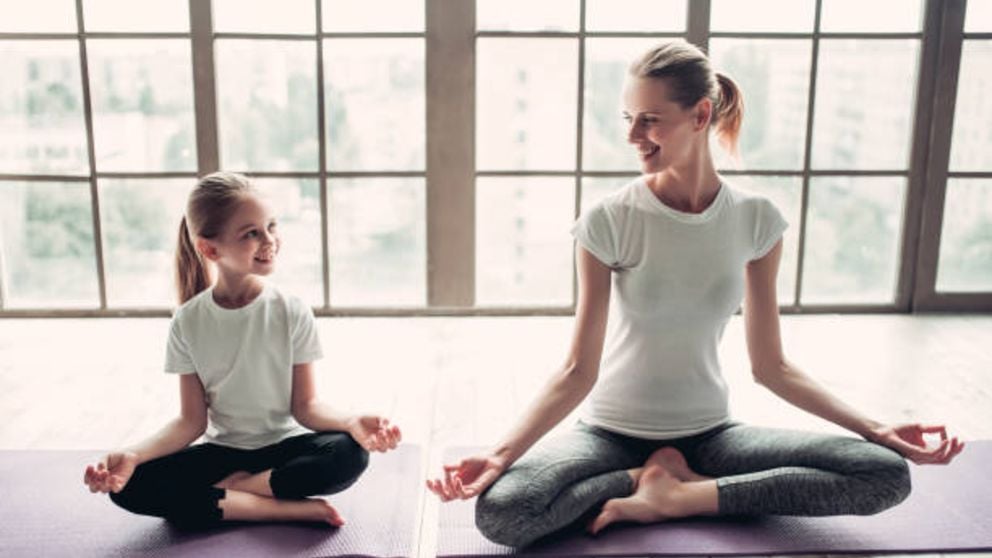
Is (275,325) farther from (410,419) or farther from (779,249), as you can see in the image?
(779,249)

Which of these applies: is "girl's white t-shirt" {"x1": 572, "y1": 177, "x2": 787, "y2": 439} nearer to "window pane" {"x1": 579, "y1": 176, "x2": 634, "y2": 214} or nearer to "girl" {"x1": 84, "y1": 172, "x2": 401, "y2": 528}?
"girl" {"x1": 84, "y1": 172, "x2": 401, "y2": 528}

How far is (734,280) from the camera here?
1.77m

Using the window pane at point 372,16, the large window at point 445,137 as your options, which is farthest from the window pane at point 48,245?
the window pane at point 372,16

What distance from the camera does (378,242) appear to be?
345cm

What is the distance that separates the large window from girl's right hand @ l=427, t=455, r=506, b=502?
1807 millimetres

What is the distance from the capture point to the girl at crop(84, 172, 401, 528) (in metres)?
1.72

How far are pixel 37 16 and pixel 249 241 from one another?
81.4 inches

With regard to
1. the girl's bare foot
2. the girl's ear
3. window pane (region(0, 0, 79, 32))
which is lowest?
the girl's bare foot

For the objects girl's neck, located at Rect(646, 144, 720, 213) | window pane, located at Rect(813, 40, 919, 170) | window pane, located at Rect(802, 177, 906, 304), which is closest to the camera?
girl's neck, located at Rect(646, 144, 720, 213)

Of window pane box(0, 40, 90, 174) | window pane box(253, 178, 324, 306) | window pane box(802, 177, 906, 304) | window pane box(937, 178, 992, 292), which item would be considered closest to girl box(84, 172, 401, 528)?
window pane box(253, 178, 324, 306)

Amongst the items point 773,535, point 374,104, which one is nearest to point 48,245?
point 374,104

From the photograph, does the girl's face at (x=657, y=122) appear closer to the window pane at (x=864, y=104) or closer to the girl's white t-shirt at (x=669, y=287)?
the girl's white t-shirt at (x=669, y=287)

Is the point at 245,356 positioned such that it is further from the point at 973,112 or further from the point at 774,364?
the point at 973,112

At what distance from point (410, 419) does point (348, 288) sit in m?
1.14
